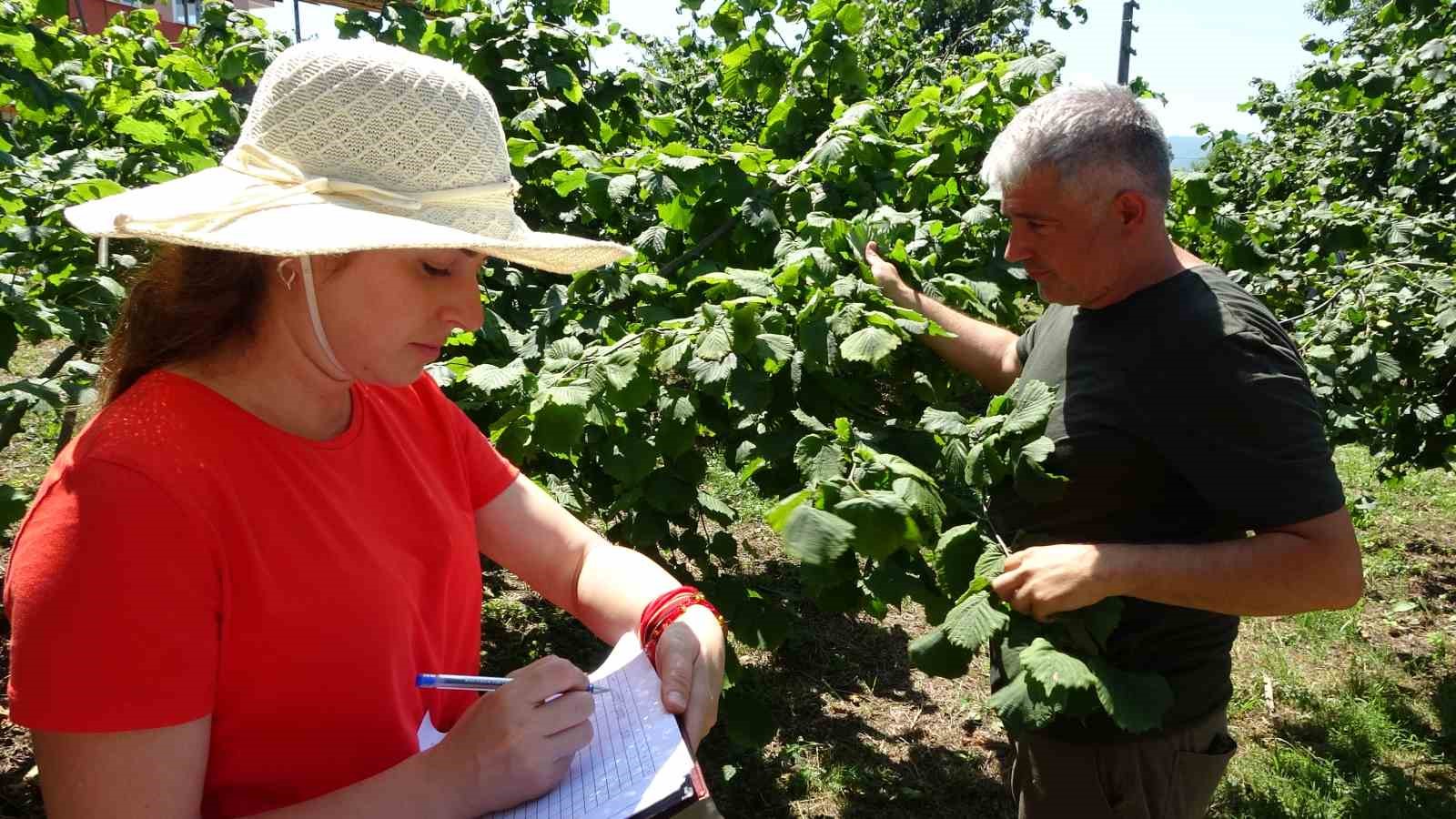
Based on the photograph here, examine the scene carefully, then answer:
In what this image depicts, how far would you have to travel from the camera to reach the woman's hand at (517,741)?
104 cm

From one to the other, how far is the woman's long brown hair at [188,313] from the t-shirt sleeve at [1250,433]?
140 cm

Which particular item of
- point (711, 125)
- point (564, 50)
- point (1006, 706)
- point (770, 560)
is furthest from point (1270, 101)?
point (1006, 706)

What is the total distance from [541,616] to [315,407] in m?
3.34

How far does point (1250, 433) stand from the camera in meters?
1.64

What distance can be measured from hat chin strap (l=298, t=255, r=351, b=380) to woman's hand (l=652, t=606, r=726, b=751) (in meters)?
0.51

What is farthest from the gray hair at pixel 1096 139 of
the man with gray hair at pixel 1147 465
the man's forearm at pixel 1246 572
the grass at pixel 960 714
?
the grass at pixel 960 714

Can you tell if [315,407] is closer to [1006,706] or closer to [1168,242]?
[1006,706]

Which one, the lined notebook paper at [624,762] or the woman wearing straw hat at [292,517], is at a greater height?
the woman wearing straw hat at [292,517]

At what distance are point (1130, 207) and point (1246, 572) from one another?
67cm

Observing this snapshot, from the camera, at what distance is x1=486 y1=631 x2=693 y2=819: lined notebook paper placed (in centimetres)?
102

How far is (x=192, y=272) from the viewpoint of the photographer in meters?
1.18

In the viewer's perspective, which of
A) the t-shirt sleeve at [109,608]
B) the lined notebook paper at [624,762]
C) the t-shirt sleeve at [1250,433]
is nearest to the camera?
the t-shirt sleeve at [109,608]

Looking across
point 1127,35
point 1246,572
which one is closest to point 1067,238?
point 1246,572

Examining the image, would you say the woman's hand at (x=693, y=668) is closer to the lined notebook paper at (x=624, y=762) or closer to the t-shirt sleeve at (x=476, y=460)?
the lined notebook paper at (x=624, y=762)
